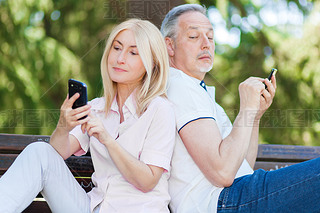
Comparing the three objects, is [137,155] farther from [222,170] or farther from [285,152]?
[285,152]

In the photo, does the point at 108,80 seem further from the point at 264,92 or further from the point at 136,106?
the point at 264,92

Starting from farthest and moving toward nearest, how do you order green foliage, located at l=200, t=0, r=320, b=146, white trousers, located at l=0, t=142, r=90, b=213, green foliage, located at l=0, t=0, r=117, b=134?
green foliage, located at l=200, t=0, r=320, b=146 < green foliage, located at l=0, t=0, r=117, b=134 < white trousers, located at l=0, t=142, r=90, b=213

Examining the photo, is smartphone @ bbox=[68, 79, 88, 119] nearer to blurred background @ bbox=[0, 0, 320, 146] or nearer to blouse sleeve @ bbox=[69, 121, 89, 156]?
blouse sleeve @ bbox=[69, 121, 89, 156]

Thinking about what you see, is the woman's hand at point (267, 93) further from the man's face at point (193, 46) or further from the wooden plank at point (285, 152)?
the wooden plank at point (285, 152)

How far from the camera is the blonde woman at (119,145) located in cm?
179

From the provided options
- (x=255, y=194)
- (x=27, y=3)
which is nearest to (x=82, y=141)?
(x=255, y=194)

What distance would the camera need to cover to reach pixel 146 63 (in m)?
2.02

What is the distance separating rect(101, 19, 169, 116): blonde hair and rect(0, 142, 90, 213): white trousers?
385 mm

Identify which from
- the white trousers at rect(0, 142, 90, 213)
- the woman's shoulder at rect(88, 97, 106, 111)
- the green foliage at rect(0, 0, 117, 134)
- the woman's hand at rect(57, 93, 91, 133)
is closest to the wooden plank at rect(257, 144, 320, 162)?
the woman's shoulder at rect(88, 97, 106, 111)

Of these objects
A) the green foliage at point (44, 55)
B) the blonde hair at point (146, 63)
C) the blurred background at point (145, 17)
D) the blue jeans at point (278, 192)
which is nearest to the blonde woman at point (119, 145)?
the blonde hair at point (146, 63)

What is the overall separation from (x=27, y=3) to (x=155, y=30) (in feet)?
9.67

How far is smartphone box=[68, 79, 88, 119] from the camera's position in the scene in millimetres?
1798

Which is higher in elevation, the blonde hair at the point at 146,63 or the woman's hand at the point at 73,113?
the blonde hair at the point at 146,63

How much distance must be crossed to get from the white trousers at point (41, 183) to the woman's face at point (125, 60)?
0.48 m
